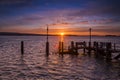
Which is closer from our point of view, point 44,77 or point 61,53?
point 44,77

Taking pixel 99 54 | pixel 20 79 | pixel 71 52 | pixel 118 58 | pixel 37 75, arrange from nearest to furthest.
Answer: pixel 20 79
pixel 37 75
pixel 118 58
pixel 99 54
pixel 71 52

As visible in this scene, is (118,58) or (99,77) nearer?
(99,77)

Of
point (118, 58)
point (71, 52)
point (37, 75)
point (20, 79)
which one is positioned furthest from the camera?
point (71, 52)

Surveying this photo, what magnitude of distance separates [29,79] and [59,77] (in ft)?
10.7

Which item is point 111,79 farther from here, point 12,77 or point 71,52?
point 71,52

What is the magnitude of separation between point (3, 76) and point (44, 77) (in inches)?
177

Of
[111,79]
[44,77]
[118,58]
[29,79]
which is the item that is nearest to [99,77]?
[111,79]

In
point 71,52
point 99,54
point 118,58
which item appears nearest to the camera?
point 118,58

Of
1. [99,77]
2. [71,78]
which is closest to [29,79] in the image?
[71,78]

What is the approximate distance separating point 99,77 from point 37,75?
6.94 m

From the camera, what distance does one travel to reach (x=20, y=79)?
19.3 metres

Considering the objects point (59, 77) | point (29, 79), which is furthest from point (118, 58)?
point (29, 79)

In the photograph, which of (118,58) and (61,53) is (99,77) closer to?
(118,58)

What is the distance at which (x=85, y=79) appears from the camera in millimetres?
19641
